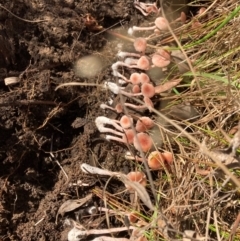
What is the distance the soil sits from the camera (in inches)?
83.2

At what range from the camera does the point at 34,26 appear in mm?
2250

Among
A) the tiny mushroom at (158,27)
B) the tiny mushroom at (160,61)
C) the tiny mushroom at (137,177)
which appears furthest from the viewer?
the tiny mushroom at (158,27)

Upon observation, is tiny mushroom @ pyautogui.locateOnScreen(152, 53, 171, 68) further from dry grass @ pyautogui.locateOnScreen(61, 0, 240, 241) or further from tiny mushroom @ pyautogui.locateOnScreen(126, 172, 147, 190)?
tiny mushroom @ pyautogui.locateOnScreen(126, 172, 147, 190)

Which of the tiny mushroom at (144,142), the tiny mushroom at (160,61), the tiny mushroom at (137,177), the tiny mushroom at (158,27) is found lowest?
the tiny mushroom at (137,177)

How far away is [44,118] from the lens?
2188 millimetres

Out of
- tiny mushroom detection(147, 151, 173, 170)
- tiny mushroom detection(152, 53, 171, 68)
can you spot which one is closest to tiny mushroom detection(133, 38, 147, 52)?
tiny mushroom detection(152, 53, 171, 68)

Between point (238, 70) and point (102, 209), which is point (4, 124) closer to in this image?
point (102, 209)

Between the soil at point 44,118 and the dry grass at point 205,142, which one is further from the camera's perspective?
the soil at point 44,118

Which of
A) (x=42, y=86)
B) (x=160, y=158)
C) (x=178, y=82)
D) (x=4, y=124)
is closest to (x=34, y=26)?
(x=42, y=86)

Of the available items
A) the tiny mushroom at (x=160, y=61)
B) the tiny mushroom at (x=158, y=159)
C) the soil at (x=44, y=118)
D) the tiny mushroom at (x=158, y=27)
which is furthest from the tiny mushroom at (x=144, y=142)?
the tiny mushroom at (x=158, y=27)

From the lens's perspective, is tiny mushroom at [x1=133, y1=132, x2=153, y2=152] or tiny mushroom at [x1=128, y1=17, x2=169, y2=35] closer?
tiny mushroom at [x1=133, y1=132, x2=153, y2=152]

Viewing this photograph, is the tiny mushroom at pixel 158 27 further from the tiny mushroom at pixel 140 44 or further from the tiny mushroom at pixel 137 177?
the tiny mushroom at pixel 137 177

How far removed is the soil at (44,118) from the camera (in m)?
2.11

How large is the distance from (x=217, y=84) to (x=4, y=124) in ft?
3.46
